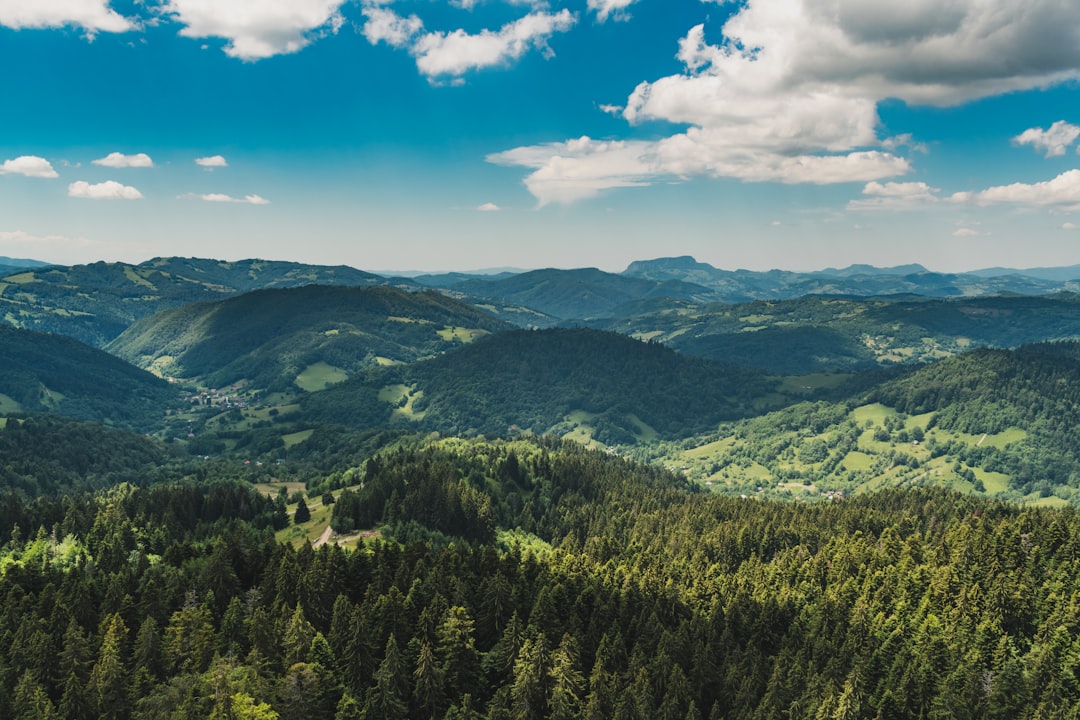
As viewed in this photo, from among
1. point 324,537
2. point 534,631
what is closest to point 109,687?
point 534,631

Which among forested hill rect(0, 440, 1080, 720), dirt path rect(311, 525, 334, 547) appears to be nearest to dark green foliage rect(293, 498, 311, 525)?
dirt path rect(311, 525, 334, 547)

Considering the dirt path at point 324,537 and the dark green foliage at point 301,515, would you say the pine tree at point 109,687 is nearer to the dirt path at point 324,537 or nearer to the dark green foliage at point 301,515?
the dirt path at point 324,537

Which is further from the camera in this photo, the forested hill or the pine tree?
the forested hill

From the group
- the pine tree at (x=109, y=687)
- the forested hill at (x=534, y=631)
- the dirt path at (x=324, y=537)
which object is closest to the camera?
the pine tree at (x=109, y=687)

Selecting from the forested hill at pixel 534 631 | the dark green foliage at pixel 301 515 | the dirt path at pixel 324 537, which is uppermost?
the forested hill at pixel 534 631

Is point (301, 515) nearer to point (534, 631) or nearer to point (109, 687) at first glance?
point (534, 631)

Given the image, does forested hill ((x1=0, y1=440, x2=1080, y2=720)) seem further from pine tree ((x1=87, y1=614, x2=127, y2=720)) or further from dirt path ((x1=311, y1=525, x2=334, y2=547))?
dirt path ((x1=311, y1=525, x2=334, y2=547))

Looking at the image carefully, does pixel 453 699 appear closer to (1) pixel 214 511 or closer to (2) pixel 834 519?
(1) pixel 214 511

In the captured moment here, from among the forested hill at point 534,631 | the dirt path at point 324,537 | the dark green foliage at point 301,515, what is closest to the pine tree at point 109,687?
the forested hill at point 534,631
